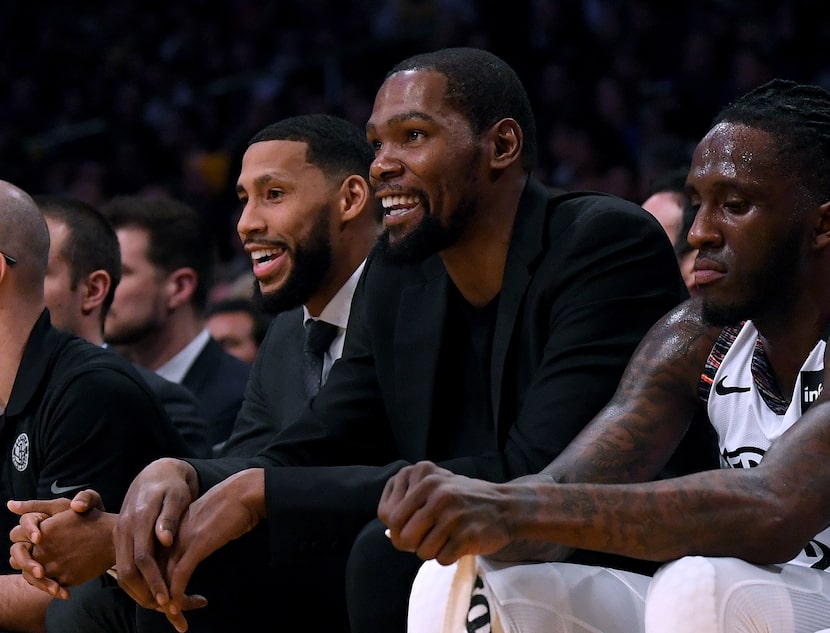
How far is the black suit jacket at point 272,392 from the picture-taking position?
3799 millimetres

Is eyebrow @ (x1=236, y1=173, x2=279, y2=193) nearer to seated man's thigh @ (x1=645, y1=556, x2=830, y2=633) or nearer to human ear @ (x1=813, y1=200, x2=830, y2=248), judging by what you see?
human ear @ (x1=813, y1=200, x2=830, y2=248)

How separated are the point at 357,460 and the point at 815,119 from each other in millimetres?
1326

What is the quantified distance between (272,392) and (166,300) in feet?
6.19

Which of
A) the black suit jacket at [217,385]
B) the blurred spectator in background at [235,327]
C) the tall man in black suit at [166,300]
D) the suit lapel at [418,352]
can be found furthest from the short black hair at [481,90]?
the blurred spectator in background at [235,327]

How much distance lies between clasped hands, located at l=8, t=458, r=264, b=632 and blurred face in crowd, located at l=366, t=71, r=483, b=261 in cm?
69

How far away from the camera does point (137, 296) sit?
5.60 meters

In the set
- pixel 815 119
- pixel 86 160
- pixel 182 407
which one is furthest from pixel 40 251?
pixel 86 160

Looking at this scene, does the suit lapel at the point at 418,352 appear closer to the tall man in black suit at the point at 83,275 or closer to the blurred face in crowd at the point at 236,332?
the tall man in black suit at the point at 83,275

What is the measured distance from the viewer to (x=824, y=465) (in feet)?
7.17

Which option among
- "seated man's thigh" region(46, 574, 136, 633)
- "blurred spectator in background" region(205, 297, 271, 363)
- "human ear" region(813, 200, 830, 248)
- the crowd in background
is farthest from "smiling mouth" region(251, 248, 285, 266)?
the crowd in background

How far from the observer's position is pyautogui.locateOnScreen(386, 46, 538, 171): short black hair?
10.2 ft

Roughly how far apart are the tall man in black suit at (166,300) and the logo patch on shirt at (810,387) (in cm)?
322

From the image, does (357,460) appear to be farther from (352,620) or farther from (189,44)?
(189,44)

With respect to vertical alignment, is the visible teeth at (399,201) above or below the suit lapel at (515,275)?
above
